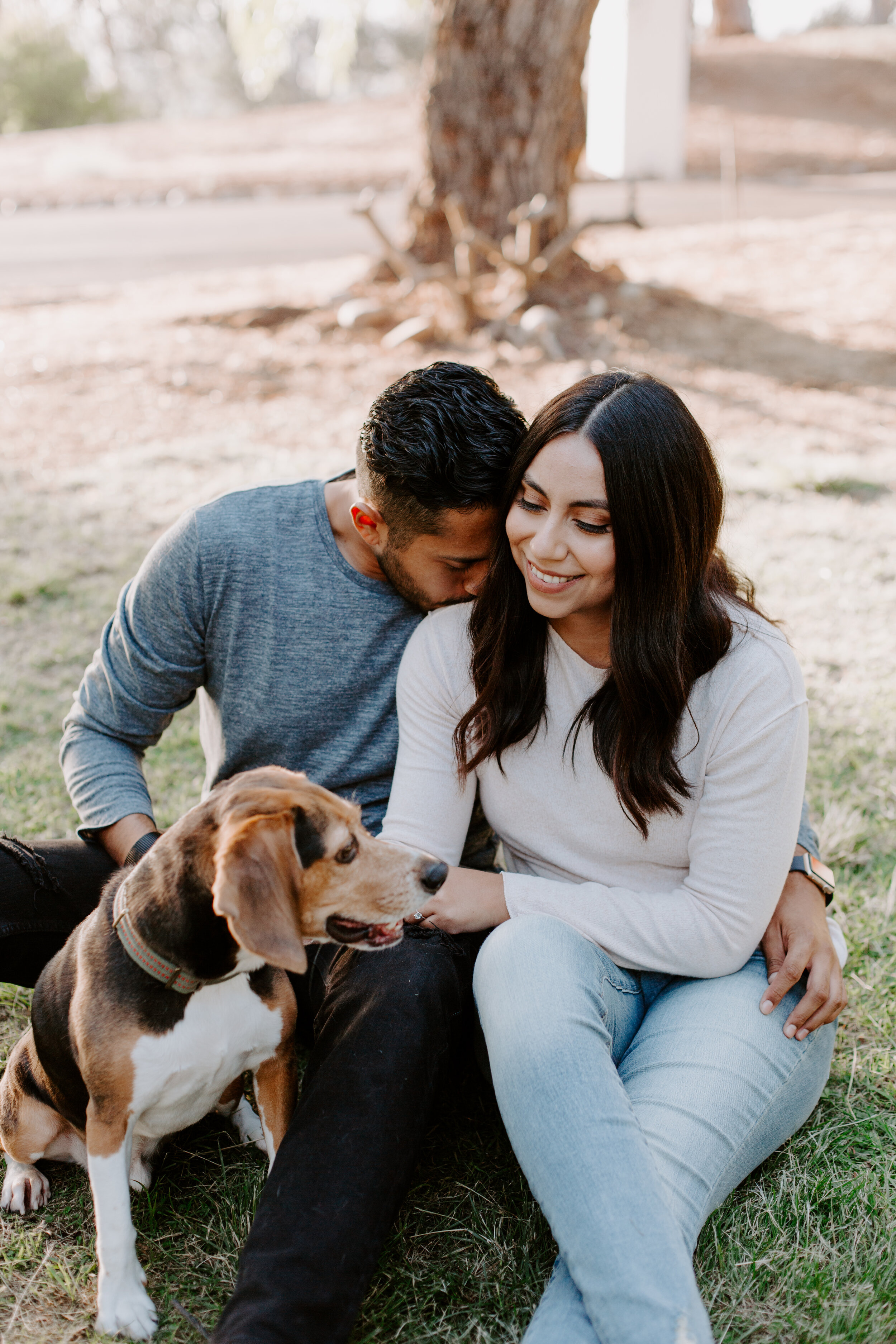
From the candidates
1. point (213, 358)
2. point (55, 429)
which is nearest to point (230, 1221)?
point (55, 429)

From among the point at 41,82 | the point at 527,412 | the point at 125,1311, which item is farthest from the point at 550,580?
the point at 41,82

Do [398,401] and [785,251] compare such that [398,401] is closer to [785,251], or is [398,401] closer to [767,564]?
[767,564]

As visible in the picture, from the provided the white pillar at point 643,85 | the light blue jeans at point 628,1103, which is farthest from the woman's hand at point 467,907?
the white pillar at point 643,85

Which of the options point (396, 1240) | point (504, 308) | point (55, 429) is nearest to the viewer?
point (396, 1240)

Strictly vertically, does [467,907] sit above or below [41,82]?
below

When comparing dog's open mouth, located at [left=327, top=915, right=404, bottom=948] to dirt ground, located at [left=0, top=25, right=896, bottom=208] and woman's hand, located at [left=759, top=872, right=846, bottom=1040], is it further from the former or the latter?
dirt ground, located at [left=0, top=25, right=896, bottom=208]

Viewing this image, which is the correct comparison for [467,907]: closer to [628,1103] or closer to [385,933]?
[385,933]

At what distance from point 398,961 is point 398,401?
1333 mm

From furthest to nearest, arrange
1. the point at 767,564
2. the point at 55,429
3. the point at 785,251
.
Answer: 1. the point at 785,251
2. the point at 55,429
3. the point at 767,564

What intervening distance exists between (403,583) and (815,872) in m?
1.26

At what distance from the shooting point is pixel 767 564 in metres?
6.23

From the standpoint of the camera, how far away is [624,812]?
261 centimetres

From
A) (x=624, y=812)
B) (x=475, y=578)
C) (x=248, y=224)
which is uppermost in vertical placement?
(x=475, y=578)

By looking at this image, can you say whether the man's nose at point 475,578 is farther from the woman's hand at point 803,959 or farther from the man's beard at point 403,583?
the woman's hand at point 803,959
